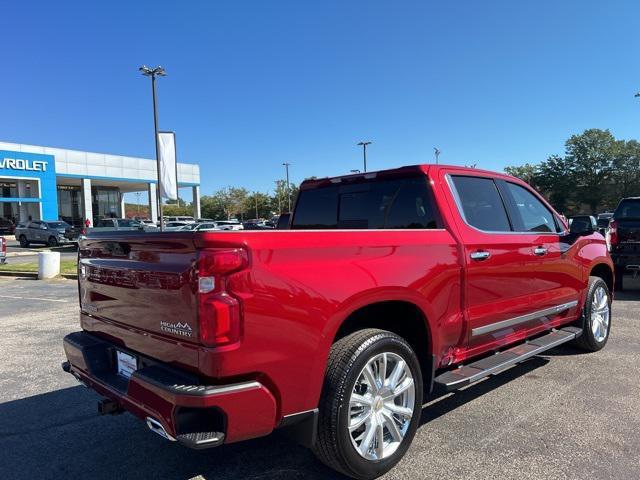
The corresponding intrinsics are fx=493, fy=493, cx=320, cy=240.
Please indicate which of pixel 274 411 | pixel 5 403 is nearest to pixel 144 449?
pixel 274 411

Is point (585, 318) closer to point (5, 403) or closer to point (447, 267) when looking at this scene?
point (447, 267)

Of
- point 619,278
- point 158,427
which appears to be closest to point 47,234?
point 619,278

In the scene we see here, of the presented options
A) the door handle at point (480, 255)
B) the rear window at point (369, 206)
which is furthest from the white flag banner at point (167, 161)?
the door handle at point (480, 255)

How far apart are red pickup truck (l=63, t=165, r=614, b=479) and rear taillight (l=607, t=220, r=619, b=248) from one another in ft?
19.7

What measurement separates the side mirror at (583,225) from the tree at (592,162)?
3115 inches

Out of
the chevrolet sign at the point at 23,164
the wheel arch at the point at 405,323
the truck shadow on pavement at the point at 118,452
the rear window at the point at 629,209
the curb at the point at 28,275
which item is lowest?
the truck shadow on pavement at the point at 118,452

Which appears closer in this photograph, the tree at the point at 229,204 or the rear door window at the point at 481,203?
the rear door window at the point at 481,203

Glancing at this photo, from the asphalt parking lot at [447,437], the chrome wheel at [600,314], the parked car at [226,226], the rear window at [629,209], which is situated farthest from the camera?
the parked car at [226,226]

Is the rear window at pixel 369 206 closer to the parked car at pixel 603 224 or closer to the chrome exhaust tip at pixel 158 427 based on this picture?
the chrome exhaust tip at pixel 158 427

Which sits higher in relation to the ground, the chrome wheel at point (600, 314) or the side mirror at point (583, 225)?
the side mirror at point (583, 225)

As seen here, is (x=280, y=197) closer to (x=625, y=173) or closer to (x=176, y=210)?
(x=176, y=210)

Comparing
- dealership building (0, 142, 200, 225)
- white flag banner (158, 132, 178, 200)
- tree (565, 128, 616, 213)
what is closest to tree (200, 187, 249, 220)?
dealership building (0, 142, 200, 225)

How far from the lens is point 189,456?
3.32 meters

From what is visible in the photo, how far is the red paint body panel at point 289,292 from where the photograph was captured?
2.39m
